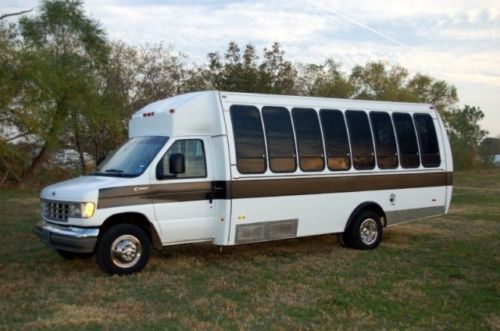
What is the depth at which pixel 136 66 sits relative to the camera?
35.2 m

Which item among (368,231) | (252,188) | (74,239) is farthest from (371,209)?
(74,239)

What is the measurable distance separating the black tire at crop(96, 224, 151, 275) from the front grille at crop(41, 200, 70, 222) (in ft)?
2.13

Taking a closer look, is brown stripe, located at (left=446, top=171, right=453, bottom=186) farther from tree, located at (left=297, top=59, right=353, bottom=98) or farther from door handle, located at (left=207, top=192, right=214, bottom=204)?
tree, located at (left=297, top=59, right=353, bottom=98)

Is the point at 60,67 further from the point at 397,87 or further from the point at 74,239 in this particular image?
the point at 397,87

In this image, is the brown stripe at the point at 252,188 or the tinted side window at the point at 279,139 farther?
the tinted side window at the point at 279,139

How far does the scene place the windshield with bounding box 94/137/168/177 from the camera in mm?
8555

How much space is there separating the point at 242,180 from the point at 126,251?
209 centimetres

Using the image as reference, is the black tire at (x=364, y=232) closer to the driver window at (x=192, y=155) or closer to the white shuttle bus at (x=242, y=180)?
the white shuttle bus at (x=242, y=180)

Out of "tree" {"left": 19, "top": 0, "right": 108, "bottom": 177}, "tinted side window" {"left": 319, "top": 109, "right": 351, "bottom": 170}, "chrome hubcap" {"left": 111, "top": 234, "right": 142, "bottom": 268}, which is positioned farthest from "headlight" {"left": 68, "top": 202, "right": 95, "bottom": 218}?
"tree" {"left": 19, "top": 0, "right": 108, "bottom": 177}

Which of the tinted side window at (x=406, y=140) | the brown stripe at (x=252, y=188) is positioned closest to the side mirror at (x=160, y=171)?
the brown stripe at (x=252, y=188)

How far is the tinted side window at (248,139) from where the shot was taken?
29.5 ft

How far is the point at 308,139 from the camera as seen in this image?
9.88 m

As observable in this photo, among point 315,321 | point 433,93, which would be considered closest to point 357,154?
point 315,321

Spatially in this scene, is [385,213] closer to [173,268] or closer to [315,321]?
[173,268]
